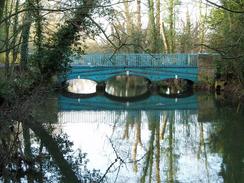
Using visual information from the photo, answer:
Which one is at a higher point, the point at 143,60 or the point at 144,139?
the point at 143,60

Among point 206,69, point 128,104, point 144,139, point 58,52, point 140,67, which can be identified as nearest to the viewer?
point 144,139

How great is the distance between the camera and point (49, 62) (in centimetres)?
1230

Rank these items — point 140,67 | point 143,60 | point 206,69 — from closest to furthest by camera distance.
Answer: point 206,69 → point 140,67 → point 143,60

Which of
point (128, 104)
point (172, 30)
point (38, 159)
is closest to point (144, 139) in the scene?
point (38, 159)

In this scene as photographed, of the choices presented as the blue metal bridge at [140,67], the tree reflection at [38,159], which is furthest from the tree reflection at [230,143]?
the blue metal bridge at [140,67]

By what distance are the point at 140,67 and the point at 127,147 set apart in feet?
56.2

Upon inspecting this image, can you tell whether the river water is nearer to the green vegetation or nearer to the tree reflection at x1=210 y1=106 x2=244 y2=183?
the tree reflection at x1=210 y1=106 x2=244 y2=183

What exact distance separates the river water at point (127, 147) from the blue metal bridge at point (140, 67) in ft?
29.3

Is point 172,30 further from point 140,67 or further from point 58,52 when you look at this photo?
point 58,52

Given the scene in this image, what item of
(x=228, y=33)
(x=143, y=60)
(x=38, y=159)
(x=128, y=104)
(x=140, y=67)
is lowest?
(x=128, y=104)

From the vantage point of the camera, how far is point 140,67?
2739cm

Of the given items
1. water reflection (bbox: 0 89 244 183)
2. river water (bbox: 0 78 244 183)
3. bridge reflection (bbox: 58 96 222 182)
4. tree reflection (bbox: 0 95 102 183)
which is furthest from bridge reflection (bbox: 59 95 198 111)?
tree reflection (bbox: 0 95 102 183)

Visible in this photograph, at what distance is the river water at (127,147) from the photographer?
26.0 ft

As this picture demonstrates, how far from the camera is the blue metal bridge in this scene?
1064 inches
